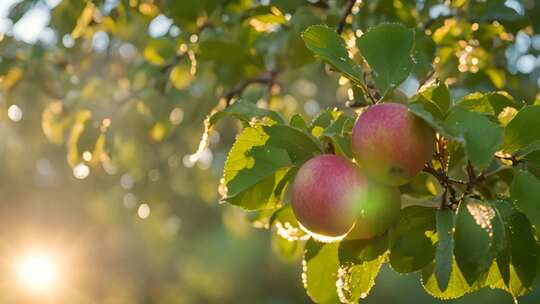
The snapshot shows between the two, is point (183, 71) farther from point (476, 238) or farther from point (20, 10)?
point (476, 238)

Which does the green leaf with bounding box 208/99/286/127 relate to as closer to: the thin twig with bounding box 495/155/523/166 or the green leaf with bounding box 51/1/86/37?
the thin twig with bounding box 495/155/523/166

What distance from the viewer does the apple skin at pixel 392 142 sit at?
1177 mm

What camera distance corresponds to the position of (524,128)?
129 centimetres

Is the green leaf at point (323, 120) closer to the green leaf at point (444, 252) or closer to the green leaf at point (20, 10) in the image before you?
the green leaf at point (444, 252)

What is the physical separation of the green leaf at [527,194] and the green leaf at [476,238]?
0.29 feet

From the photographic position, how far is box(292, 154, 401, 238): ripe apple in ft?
4.00

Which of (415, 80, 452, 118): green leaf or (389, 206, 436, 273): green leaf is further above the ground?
(415, 80, 452, 118): green leaf

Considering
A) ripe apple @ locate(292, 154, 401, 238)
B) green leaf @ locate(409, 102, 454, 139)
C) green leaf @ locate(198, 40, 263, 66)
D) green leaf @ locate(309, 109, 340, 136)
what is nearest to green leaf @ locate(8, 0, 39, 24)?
green leaf @ locate(198, 40, 263, 66)

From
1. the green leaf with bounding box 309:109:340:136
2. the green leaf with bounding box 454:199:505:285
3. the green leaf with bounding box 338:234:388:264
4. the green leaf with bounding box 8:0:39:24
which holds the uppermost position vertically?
the green leaf with bounding box 309:109:340:136

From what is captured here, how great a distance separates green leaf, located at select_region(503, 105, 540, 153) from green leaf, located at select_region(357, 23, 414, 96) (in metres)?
0.20

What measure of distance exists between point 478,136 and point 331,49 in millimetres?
294

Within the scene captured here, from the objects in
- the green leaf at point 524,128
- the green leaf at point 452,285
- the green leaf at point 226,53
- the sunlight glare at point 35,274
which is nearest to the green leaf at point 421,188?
the green leaf at point 452,285

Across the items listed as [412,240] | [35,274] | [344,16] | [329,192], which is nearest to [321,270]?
[412,240]

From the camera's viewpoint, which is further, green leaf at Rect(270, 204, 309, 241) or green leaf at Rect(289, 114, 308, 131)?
green leaf at Rect(270, 204, 309, 241)
